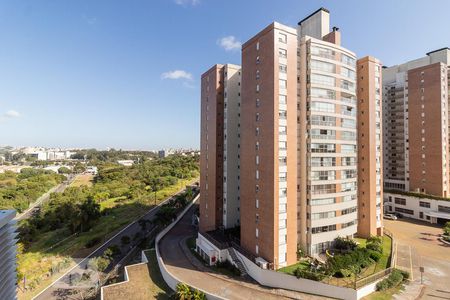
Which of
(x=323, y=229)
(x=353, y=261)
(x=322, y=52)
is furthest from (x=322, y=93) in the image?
(x=353, y=261)

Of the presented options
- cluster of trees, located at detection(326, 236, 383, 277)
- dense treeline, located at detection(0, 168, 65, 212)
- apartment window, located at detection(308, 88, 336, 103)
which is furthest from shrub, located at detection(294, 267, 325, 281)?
dense treeline, located at detection(0, 168, 65, 212)

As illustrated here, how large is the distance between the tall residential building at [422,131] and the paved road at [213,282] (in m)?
51.0

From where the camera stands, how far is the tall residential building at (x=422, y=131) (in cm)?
5969

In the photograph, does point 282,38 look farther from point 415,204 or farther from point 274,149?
point 415,204

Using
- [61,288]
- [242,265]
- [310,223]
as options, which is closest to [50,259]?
[61,288]

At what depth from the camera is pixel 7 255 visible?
28.8ft

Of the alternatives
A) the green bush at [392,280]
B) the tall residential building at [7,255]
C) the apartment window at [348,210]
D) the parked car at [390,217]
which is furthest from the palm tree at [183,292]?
the parked car at [390,217]

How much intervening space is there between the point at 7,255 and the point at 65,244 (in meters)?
58.4

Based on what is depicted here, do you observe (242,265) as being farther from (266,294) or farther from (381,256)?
(381,256)

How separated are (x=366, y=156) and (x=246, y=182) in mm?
22810

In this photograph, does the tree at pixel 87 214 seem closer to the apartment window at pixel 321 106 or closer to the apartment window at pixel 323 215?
the apartment window at pixel 323 215

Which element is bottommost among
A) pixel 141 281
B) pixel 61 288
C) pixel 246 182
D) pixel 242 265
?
pixel 61 288

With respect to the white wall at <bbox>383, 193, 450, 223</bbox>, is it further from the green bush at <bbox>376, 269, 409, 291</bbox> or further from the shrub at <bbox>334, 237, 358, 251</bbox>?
the green bush at <bbox>376, 269, 409, 291</bbox>

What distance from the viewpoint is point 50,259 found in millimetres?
49625
